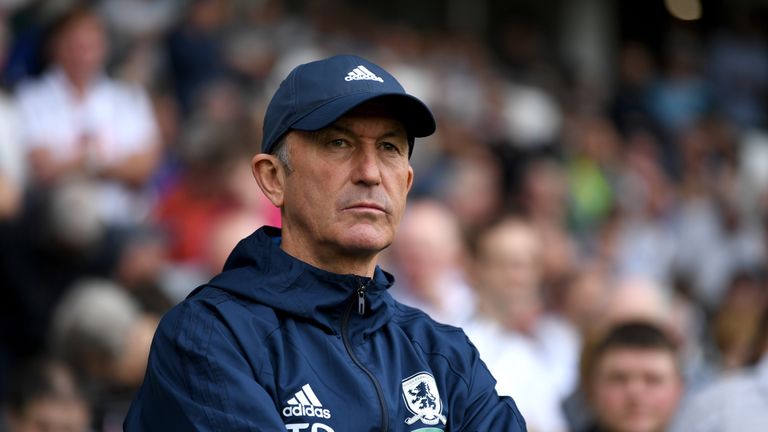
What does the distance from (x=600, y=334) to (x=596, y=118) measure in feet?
27.9

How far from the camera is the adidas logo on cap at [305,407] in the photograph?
3000 millimetres

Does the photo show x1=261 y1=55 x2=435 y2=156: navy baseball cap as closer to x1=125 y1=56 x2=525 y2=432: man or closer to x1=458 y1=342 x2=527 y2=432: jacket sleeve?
x1=125 y1=56 x2=525 y2=432: man

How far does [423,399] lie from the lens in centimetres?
318

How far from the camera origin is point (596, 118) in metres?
14.7

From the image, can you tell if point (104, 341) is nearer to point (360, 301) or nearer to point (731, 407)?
point (731, 407)

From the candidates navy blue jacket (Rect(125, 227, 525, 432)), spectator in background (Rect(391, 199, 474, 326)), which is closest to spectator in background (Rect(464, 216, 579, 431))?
spectator in background (Rect(391, 199, 474, 326))

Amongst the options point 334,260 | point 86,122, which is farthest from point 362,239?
point 86,122

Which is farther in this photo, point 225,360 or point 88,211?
point 88,211

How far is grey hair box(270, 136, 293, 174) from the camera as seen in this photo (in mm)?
3279

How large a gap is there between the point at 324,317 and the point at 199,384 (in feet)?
1.11

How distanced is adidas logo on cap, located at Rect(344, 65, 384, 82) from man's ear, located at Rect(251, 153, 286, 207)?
28 centimetres

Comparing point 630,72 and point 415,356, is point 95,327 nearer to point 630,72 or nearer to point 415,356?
point 415,356

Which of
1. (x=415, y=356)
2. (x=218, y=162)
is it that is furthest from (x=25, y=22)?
(x=415, y=356)

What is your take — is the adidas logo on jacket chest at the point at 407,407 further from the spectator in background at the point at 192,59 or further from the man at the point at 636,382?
the spectator in background at the point at 192,59
